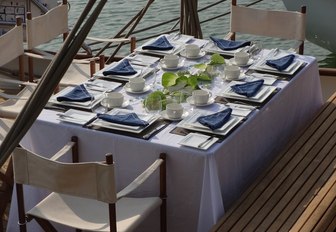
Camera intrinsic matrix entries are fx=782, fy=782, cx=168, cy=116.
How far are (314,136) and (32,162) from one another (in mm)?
1537

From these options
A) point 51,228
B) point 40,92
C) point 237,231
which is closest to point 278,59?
point 237,231

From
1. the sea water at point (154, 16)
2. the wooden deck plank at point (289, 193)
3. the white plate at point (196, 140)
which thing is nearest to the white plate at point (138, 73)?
the white plate at point (196, 140)

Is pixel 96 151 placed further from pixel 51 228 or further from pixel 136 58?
pixel 136 58

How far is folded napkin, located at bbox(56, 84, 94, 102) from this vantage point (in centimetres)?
360

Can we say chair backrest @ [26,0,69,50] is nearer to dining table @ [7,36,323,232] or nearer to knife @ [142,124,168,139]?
dining table @ [7,36,323,232]

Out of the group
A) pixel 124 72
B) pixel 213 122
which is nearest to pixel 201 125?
pixel 213 122

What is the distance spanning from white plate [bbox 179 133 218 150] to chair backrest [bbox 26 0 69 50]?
5.82 feet

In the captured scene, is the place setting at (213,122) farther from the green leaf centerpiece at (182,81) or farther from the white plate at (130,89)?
the white plate at (130,89)

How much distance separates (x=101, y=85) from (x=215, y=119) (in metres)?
0.74

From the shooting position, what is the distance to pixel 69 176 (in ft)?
9.28

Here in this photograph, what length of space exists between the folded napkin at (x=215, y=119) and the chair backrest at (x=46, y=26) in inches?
65.6

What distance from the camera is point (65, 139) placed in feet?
11.1

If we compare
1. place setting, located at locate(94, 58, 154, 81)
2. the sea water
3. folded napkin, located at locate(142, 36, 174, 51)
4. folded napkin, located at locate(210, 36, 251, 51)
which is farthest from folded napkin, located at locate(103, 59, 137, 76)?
the sea water

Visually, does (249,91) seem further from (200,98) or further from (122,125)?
(122,125)
